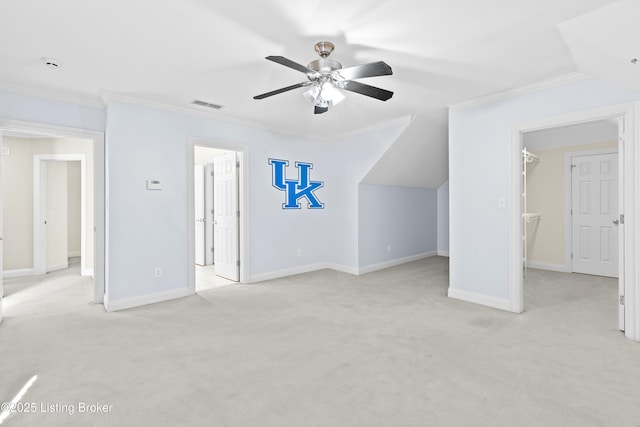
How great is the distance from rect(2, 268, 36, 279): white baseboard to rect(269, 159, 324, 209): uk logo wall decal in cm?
443

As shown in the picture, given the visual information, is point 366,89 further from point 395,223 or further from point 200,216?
point 200,216

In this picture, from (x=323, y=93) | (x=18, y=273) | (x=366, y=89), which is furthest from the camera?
(x=18, y=273)

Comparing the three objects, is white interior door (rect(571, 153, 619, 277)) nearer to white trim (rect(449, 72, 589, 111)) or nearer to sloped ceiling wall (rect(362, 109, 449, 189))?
sloped ceiling wall (rect(362, 109, 449, 189))

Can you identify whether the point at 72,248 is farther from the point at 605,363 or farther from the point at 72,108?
the point at 605,363

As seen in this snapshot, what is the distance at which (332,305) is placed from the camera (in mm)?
3742

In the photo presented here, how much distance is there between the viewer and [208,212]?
635 centimetres

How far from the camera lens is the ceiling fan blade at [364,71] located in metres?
2.24

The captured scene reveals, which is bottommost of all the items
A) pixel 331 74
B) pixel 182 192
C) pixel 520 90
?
pixel 182 192

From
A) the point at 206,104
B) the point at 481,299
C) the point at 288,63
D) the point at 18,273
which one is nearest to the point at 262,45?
the point at 288,63

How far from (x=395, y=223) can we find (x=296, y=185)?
7.13 feet

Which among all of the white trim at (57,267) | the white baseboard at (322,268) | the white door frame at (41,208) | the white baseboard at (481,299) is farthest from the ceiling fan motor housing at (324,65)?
the white trim at (57,267)

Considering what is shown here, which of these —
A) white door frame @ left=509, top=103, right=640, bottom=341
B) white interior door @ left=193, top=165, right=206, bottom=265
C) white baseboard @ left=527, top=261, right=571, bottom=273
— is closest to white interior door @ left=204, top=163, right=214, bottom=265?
white interior door @ left=193, top=165, right=206, bottom=265

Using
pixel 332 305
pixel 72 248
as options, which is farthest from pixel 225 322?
pixel 72 248

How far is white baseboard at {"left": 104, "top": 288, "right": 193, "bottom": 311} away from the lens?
358 centimetres
